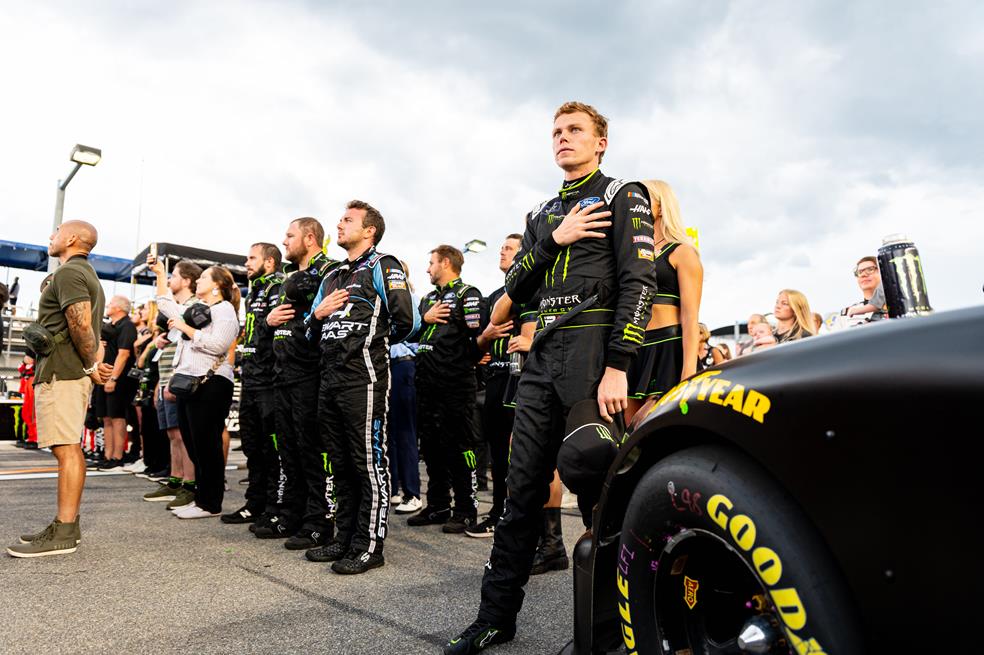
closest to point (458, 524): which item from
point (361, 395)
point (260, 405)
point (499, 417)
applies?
point (499, 417)

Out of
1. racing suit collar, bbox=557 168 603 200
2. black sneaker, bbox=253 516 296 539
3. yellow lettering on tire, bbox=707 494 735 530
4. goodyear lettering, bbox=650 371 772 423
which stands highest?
racing suit collar, bbox=557 168 603 200

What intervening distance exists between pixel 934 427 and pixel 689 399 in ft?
1.69

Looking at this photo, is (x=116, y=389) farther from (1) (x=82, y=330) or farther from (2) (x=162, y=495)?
(1) (x=82, y=330)

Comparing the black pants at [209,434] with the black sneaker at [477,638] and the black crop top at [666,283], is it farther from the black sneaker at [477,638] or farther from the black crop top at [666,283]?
the black crop top at [666,283]

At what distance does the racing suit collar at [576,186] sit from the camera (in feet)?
9.12

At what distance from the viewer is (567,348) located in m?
2.52

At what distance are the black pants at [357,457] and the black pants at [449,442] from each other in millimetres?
1317

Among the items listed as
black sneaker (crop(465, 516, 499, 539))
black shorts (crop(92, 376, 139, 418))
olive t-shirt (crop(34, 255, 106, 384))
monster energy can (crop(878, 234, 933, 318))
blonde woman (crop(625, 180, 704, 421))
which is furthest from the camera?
black shorts (crop(92, 376, 139, 418))

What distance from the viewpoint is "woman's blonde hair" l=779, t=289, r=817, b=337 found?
4.92m

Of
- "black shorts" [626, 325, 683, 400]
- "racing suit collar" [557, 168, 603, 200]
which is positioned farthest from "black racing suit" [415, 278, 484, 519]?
"racing suit collar" [557, 168, 603, 200]

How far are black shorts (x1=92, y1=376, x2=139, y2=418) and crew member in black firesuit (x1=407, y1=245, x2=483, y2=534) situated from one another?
15.0 ft

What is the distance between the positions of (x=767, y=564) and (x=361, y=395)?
304 cm

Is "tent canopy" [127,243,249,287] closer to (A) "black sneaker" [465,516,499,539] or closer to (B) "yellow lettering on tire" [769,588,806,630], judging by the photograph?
(A) "black sneaker" [465,516,499,539]

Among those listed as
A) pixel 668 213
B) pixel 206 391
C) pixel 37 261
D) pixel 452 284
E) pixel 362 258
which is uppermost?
pixel 37 261
